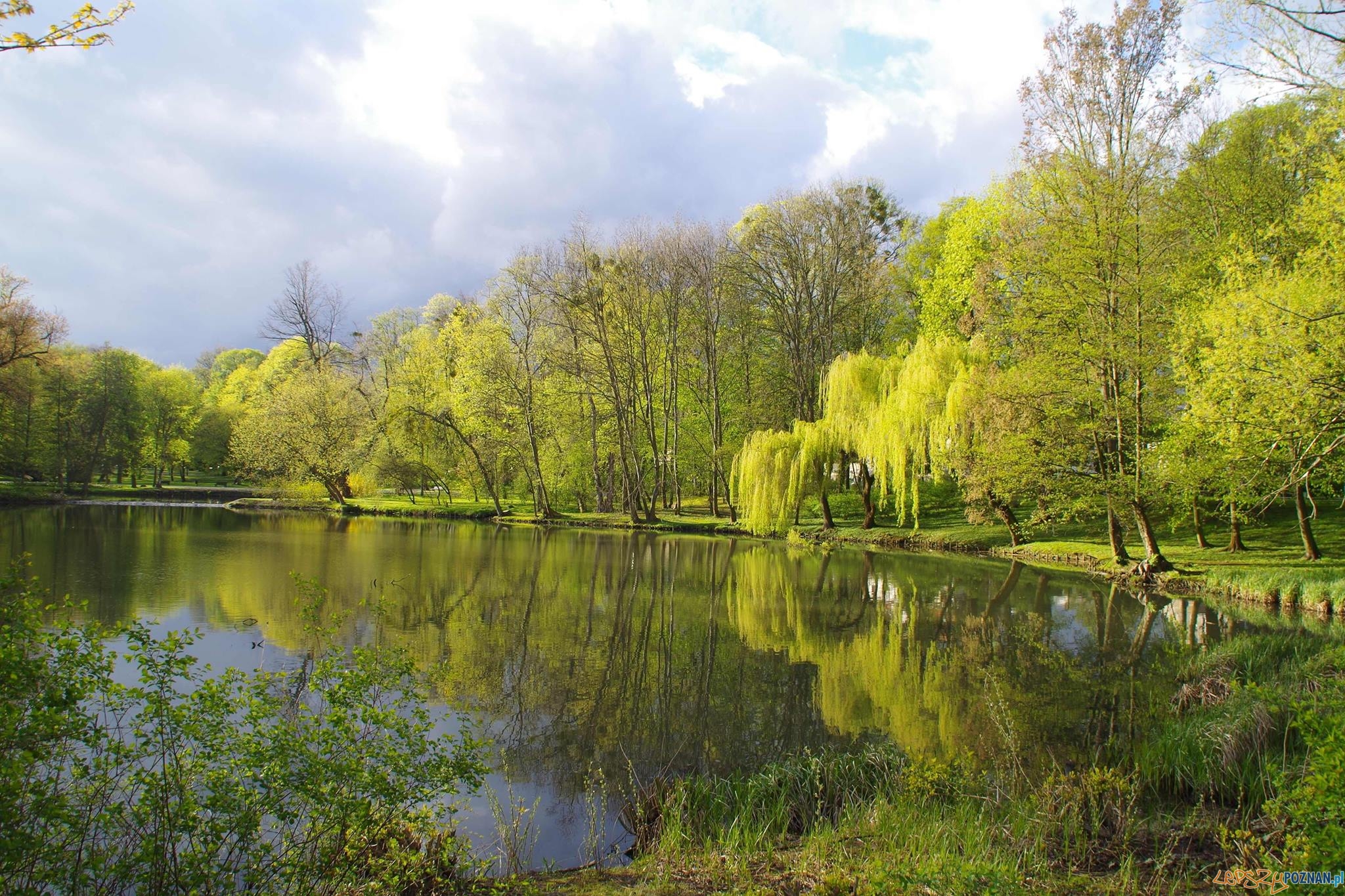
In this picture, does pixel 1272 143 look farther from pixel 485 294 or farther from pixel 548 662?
pixel 485 294

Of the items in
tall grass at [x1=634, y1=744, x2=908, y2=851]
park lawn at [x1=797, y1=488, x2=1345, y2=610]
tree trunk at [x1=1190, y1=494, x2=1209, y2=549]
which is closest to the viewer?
tall grass at [x1=634, y1=744, x2=908, y2=851]

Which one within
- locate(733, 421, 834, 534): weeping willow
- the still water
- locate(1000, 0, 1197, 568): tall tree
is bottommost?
the still water

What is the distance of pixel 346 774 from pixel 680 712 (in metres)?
4.71

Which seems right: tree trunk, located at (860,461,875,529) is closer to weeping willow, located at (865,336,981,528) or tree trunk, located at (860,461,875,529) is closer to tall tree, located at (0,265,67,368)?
weeping willow, located at (865,336,981,528)

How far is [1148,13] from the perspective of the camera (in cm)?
1733

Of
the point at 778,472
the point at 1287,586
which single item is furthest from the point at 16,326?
the point at 1287,586

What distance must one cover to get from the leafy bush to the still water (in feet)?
3.95

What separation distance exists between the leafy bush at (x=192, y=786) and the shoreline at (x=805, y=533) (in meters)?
16.3

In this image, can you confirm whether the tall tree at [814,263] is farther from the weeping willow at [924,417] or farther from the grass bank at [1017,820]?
the grass bank at [1017,820]

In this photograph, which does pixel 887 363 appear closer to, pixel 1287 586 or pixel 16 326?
pixel 1287 586

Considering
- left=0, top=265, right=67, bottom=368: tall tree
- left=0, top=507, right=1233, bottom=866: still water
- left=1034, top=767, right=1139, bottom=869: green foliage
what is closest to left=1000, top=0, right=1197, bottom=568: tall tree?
left=0, top=507, right=1233, bottom=866: still water

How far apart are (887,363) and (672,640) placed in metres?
19.5

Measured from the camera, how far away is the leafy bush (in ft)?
10.3

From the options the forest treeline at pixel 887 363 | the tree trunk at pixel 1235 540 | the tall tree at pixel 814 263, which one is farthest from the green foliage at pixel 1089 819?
the tall tree at pixel 814 263
